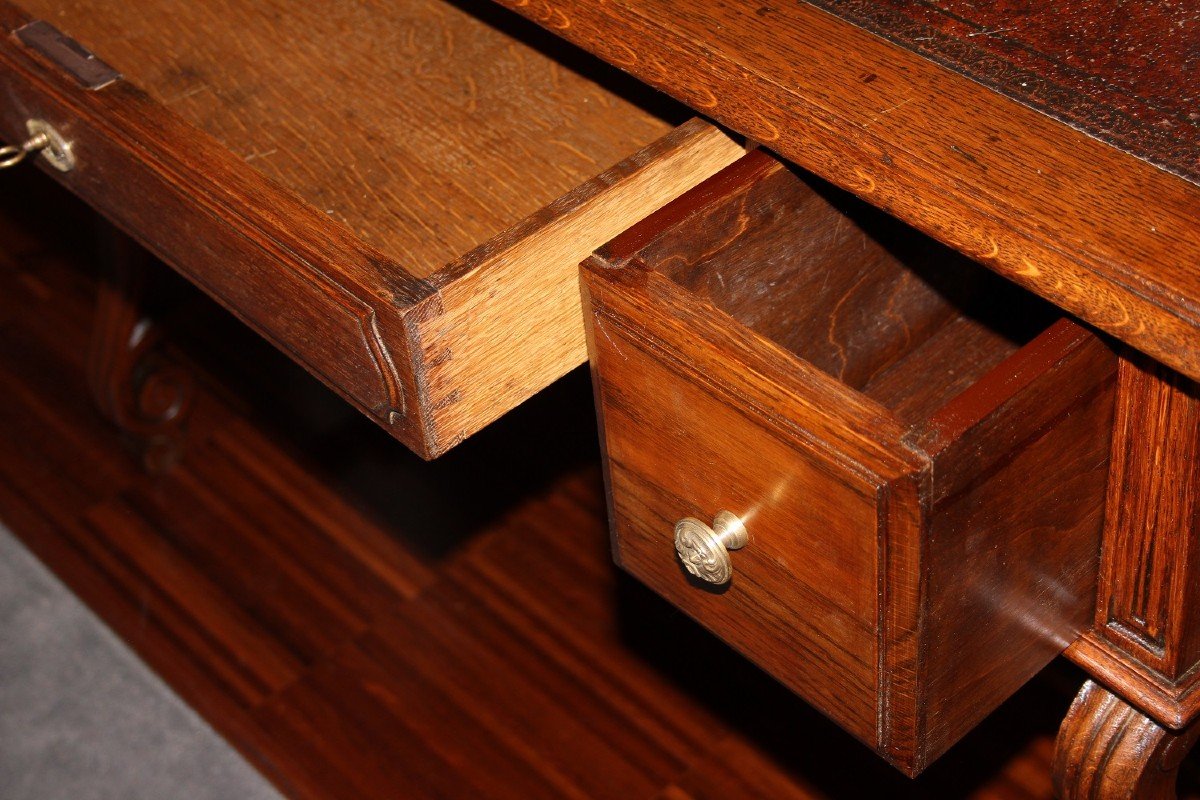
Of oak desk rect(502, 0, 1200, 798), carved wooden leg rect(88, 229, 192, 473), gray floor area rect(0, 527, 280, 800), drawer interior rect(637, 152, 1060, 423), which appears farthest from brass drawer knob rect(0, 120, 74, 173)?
gray floor area rect(0, 527, 280, 800)

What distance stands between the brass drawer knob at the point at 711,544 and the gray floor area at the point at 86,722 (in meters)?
0.70

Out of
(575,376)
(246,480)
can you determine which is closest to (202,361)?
(246,480)

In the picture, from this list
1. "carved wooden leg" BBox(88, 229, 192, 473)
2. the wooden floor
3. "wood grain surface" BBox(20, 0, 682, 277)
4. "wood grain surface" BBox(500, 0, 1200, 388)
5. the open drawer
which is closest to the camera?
"wood grain surface" BBox(500, 0, 1200, 388)

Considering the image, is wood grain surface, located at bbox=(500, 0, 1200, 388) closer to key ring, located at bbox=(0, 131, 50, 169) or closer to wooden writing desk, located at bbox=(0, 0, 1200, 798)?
wooden writing desk, located at bbox=(0, 0, 1200, 798)

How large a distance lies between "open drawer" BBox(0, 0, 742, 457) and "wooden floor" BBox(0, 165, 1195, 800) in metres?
0.57

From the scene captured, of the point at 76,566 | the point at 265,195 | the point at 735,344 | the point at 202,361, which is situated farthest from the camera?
the point at 202,361

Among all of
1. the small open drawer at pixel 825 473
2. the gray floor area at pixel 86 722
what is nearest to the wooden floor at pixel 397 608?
the gray floor area at pixel 86 722

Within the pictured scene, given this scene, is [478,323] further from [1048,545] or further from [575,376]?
[575,376]

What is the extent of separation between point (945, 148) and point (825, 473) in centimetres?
15

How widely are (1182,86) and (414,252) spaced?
1.29ft

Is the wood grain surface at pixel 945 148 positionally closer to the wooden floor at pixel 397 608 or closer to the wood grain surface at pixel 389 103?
the wood grain surface at pixel 389 103

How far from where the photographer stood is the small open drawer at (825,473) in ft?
2.05

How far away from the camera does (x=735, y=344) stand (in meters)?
0.65

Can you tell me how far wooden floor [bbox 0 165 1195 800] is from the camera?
4.22ft
